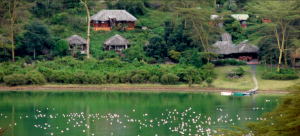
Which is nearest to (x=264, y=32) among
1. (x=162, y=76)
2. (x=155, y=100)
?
(x=162, y=76)

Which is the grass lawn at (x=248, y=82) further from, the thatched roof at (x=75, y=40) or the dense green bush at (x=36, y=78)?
the dense green bush at (x=36, y=78)

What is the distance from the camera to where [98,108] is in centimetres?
4388

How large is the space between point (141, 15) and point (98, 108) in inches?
1199

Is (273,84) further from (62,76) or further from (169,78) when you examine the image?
(62,76)

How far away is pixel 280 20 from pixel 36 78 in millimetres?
27285

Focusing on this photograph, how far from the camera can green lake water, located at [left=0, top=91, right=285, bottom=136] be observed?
35.3 metres

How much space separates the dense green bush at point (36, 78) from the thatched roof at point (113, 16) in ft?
48.6

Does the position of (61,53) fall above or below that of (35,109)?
→ above

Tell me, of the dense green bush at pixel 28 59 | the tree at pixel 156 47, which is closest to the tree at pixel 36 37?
the dense green bush at pixel 28 59

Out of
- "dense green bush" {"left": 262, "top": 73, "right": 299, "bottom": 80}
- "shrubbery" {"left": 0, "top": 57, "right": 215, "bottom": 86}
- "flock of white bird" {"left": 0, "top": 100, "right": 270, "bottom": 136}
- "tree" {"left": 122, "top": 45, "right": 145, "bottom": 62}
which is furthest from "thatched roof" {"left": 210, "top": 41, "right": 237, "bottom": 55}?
"flock of white bird" {"left": 0, "top": 100, "right": 270, "bottom": 136}

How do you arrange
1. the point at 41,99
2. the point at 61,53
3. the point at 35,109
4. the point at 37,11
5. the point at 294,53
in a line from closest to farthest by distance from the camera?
1. the point at 35,109
2. the point at 41,99
3. the point at 294,53
4. the point at 61,53
5. the point at 37,11

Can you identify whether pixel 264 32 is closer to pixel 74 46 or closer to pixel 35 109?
pixel 74 46

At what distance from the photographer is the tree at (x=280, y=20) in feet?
180

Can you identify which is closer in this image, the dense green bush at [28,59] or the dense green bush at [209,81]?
the dense green bush at [209,81]
